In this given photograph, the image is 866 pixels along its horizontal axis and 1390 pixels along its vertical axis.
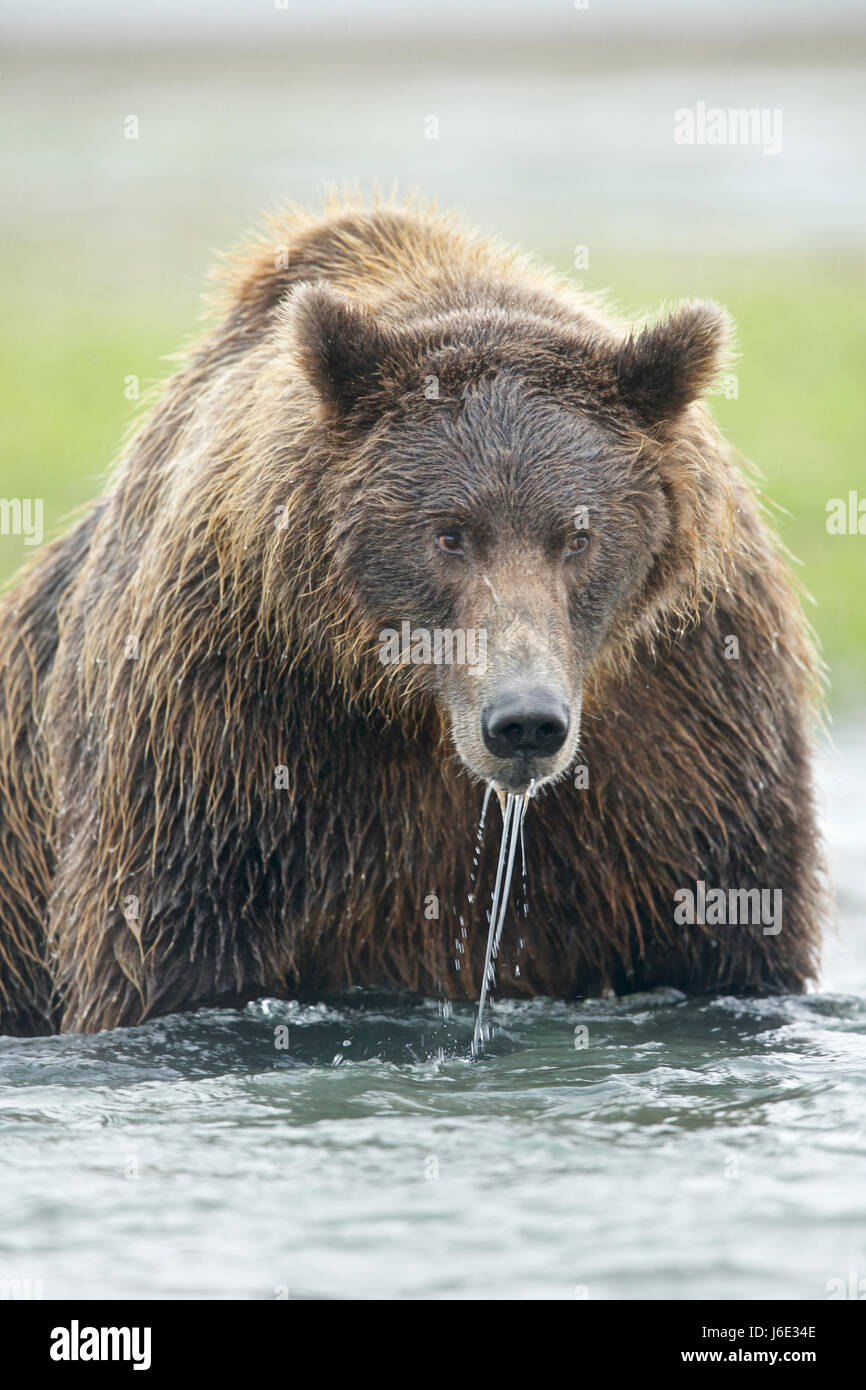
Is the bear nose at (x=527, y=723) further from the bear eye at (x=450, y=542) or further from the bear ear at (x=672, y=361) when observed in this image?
the bear ear at (x=672, y=361)

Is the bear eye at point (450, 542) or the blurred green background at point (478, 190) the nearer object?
the bear eye at point (450, 542)

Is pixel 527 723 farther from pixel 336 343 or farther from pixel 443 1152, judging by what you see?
pixel 336 343

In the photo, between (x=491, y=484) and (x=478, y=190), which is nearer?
(x=491, y=484)

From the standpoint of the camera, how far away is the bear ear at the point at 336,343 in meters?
6.12

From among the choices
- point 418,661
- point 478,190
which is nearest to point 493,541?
point 418,661

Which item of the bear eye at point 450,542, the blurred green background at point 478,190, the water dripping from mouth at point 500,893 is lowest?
the water dripping from mouth at point 500,893

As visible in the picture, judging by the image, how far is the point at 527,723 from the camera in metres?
5.67

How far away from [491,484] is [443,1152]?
193cm

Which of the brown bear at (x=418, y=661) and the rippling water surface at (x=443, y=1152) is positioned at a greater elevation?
the brown bear at (x=418, y=661)

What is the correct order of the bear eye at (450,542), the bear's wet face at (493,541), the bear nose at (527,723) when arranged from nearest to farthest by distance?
the bear nose at (527,723), the bear's wet face at (493,541), the bear eye at (450,542)

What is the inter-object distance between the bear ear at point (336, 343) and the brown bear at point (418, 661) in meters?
0.01

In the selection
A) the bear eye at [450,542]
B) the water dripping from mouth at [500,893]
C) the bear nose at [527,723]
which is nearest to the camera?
the bear nose at [527,723]

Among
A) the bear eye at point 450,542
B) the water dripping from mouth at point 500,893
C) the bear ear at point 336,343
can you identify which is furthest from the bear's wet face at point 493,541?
the water dripping from mouth at point 500,893
